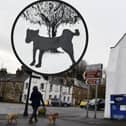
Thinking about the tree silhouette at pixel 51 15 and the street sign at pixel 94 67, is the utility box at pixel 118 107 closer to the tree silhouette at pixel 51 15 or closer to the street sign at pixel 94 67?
the street sign at pixel 94 67

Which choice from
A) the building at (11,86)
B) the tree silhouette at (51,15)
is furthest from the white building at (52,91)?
the tree silhouette at (51,15)

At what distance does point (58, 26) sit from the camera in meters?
4.30

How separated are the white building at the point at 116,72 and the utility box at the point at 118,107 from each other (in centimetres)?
81

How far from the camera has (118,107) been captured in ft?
61.7

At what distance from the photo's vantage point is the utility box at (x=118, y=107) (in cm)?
1844

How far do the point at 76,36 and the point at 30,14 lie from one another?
582mm

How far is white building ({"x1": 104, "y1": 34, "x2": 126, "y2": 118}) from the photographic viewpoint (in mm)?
20016

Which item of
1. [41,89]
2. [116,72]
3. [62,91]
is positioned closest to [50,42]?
[116,72]

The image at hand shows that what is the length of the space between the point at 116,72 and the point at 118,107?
2320 millimetres

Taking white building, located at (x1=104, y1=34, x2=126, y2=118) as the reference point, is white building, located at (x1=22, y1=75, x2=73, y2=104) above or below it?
above

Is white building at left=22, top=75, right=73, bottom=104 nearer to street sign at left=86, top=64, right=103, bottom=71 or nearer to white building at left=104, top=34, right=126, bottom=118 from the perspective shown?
street sign at left=86, top=64, right=103, bottom=71

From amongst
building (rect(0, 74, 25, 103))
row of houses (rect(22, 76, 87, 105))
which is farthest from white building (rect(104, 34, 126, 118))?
building (rect(0, 74, 25, 103))

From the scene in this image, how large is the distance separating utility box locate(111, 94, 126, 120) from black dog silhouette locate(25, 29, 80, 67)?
14453 millimetres

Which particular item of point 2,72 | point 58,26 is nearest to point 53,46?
point 58,26
